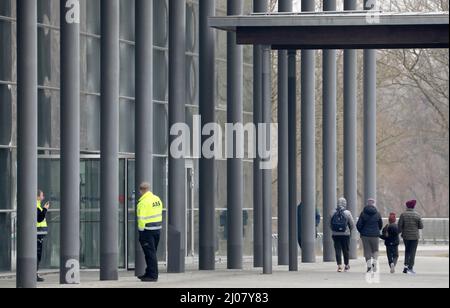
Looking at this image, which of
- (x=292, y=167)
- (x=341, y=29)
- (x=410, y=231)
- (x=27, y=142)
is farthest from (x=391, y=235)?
(x=27, y=142)

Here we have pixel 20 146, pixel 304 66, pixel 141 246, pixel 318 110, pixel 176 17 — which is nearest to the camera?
pixel 20 146

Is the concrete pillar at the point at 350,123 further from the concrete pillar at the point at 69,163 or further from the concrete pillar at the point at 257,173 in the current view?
the concrete pillar at the point at 69,163

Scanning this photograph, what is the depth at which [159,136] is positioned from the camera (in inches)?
1609

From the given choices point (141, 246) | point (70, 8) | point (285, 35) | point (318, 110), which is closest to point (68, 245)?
point (141, 246)

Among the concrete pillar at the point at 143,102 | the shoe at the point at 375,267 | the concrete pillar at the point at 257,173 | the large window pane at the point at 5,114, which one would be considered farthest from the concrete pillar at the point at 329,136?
the concrete pillar at the point at 143,102

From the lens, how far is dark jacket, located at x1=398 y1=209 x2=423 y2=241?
35.1 m

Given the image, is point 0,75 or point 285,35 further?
point 0,75

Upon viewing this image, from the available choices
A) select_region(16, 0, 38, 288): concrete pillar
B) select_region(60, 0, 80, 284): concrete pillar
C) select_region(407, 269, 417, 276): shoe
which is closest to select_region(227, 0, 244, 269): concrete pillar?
select_region(407, 269, 417, 276): shoe

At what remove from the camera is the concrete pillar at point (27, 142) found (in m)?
27.2

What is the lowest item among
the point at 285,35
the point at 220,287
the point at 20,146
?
the point at 220,287

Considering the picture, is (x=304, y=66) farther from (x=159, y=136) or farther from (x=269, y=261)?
(x=269, y=261)

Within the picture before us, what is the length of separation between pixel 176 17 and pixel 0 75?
3.90 meters

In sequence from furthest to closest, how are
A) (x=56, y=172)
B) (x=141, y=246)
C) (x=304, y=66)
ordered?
(x=304, y=66)
(x=56, y=172)
(x=141, y=246)

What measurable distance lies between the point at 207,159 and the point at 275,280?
5.67 meters
